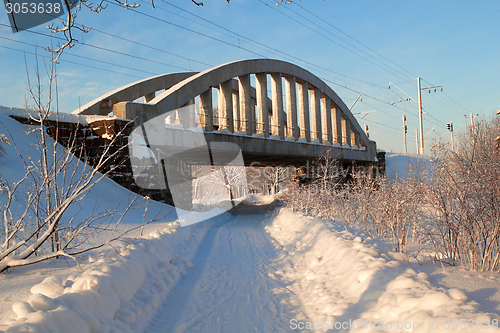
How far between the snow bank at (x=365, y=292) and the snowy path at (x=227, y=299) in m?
0.36

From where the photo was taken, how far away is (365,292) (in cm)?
403

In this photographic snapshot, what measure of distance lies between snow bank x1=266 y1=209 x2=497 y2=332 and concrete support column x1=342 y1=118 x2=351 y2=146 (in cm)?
2324

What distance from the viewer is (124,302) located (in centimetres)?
396

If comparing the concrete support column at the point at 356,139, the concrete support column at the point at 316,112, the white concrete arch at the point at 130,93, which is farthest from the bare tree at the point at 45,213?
the concrete support column at the point at 356,139

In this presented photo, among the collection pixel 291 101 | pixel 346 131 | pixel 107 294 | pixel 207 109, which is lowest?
pixel 107 294

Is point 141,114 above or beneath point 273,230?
above

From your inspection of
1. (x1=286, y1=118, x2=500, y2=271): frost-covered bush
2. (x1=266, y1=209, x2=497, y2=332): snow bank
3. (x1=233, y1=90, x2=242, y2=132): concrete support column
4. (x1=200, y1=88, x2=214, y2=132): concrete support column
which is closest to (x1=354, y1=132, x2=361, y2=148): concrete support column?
(x1=233, y1=90, x2=242, y2=132): concrete support column

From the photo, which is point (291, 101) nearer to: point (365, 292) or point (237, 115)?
point (237, 115)

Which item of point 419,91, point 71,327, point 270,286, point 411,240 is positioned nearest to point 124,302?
point 71,327

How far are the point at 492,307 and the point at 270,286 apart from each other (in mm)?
3002

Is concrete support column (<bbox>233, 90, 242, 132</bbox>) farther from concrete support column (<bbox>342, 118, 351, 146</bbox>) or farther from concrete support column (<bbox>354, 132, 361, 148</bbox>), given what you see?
concrete support column (<bbox>354, 132, 361, 148</bbox>)

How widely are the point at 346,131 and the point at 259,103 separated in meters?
11.4

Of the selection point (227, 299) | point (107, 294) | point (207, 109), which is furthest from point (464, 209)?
point (207, 109)

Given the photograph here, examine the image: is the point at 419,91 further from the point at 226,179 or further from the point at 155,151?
the point at 155,151
